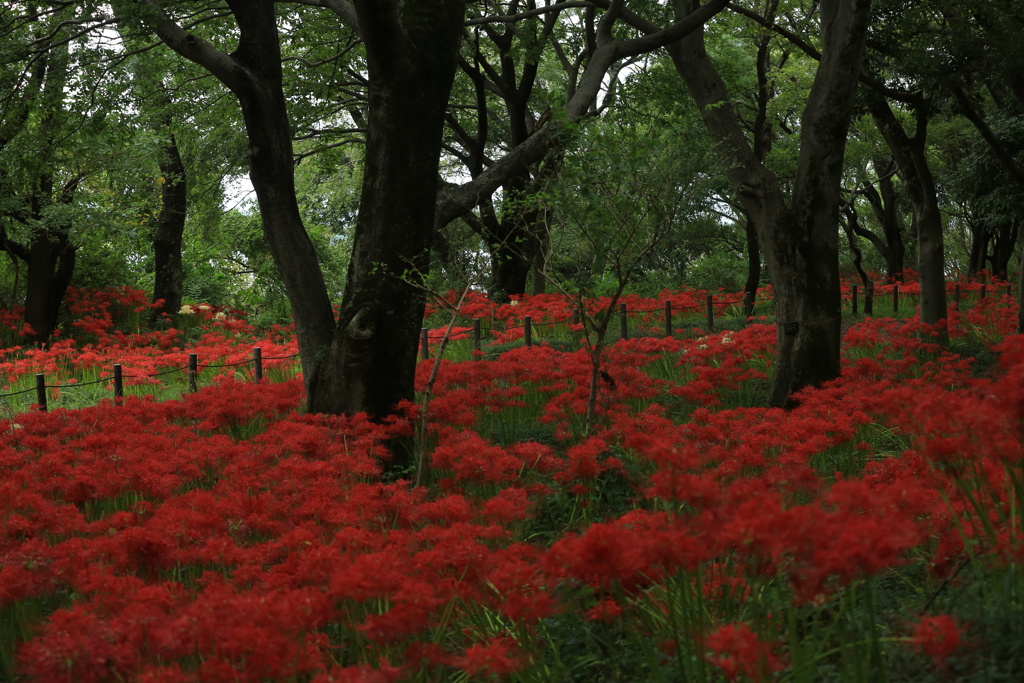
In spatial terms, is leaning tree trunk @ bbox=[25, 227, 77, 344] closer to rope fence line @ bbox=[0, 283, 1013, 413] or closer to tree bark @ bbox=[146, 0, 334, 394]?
rope fence line @ bbox=[0, 283, 1013, 413]

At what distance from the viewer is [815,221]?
9516 mm

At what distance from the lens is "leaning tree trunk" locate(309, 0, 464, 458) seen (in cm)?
786

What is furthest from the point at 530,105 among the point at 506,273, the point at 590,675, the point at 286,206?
the point at 590,675

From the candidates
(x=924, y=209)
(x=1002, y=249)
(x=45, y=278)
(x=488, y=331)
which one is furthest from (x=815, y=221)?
(x=1002, y=249)

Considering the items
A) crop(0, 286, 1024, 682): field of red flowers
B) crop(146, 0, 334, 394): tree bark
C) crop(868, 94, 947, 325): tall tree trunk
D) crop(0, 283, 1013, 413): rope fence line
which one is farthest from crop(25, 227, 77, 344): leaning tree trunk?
crop(868, 94, 947, 325): tall tree trunk

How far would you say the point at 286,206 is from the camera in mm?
8852

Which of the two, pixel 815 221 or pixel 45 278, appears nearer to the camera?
pixel 815 221

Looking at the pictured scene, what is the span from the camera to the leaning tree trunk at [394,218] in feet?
25.8

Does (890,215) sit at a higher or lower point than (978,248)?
higher

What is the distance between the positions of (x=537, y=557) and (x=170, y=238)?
1833 centimetres

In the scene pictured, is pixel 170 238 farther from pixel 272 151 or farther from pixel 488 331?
pixel 272 151

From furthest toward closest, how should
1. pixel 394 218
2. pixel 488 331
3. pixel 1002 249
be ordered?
pixel 1002 249 → pixel 488 331 → pixel 394 218

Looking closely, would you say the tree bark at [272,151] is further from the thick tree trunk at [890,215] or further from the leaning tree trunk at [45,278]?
the thick tree trunk at [890,215]

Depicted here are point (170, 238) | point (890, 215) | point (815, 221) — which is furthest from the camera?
point (890, 215)
